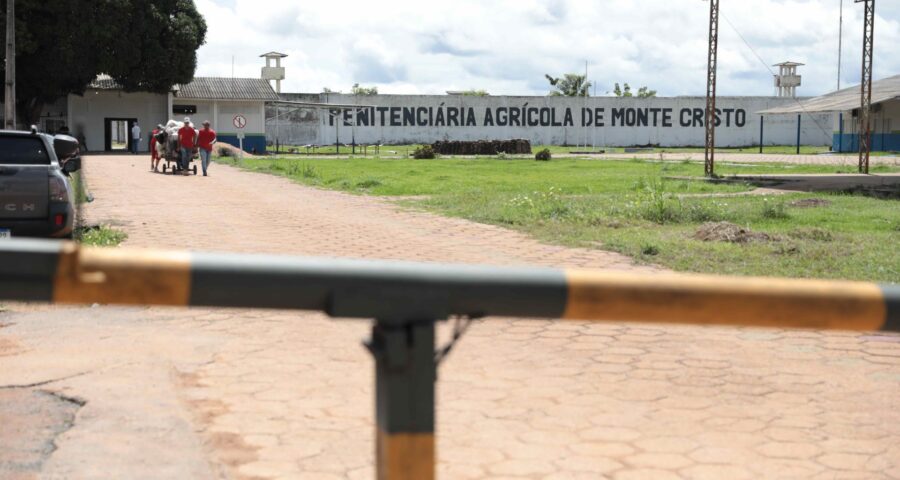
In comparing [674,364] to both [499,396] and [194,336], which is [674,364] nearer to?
[499,396]

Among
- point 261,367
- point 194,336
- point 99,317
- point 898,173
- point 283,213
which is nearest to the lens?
point 261,367

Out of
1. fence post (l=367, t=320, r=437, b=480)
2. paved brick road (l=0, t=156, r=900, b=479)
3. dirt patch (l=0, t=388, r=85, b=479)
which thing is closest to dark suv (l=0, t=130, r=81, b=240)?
paved brick road (l=0, t=156, r=900, b=479)

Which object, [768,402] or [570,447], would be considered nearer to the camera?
[570,447]

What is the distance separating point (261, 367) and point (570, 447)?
2.19m

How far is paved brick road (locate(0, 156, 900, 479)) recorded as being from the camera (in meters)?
4.41

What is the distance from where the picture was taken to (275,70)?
219ft

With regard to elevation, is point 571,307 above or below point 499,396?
above

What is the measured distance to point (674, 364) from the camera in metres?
6.34

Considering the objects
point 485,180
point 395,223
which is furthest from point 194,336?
point 485,180

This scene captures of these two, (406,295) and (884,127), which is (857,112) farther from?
(406,295)

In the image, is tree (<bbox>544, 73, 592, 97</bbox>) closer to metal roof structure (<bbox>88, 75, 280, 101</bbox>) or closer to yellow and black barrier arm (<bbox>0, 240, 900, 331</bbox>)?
metal roof structure (<bbox>88, 75, 280, 101</bbox>)

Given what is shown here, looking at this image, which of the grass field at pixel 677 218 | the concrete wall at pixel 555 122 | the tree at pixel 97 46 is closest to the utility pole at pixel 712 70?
the grass field at pixel 677 218

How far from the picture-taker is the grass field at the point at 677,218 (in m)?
10.7

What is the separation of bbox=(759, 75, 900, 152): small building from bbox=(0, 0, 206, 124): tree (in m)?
28.4
